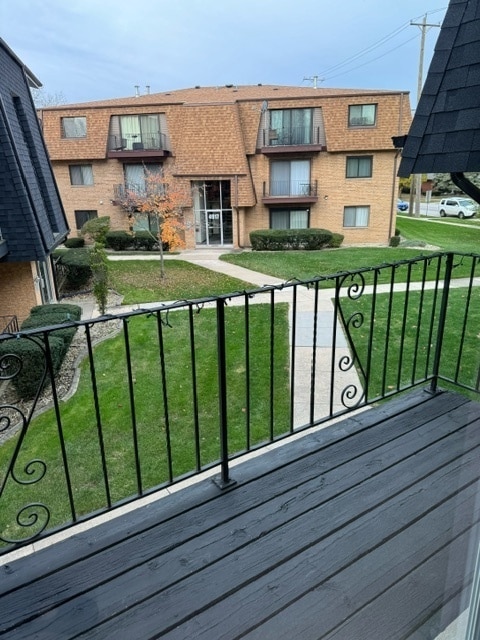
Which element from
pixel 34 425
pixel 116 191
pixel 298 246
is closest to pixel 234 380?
pixel 34 425

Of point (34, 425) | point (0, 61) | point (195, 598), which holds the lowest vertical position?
point (34, 425)

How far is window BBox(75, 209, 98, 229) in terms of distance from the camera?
1740 cm

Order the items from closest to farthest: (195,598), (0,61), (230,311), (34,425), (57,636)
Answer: (57,636)
(195,598)
(34,425)
(0,61)
(230,311)

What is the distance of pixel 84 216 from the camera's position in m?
17.5

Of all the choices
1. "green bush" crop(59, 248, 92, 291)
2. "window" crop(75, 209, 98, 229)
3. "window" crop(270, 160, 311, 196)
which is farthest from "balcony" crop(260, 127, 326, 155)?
"green bush" crop(59, 248, 92, 291)

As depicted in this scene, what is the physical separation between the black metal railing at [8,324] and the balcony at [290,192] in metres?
10.9

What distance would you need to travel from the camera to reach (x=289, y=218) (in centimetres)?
1677

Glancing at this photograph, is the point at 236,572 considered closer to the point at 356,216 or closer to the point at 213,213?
the point at 213,213

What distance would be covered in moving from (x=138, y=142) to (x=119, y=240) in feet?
12.4

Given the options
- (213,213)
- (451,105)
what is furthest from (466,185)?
(213,213)

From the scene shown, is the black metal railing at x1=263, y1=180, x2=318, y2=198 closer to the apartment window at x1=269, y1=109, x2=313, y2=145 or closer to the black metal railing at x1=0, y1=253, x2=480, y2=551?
the apartment window at x1=269, y1=109, x2=313, y2=145

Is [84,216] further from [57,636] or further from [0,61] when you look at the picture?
[57,636]

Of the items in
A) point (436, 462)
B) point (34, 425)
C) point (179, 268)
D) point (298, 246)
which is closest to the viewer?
point (436, 462)

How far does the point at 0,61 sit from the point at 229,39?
20.5 ft
